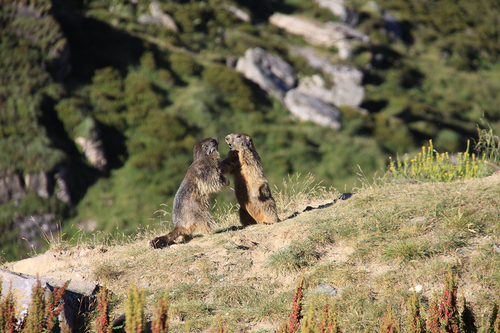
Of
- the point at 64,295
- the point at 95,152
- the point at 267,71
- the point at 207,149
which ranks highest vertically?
the point at 207,149

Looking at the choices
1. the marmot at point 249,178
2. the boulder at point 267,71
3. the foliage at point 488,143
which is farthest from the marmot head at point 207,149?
the boulder at point 267,71

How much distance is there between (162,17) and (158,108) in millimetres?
12463

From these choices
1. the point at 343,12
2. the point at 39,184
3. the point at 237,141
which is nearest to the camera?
the point at 237,141

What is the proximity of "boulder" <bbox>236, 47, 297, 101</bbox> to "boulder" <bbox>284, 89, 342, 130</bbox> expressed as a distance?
0.94 metres

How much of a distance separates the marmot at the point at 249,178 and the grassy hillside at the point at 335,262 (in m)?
0.31

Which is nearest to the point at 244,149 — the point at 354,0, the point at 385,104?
the point at 385,104

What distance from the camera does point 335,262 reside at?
5.79 m

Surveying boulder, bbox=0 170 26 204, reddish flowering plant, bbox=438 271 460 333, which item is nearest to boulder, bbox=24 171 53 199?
boulder, bbox=0 170 26 204

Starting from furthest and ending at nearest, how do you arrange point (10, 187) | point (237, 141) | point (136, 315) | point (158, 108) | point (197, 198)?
point (158, 108) → point (10, 187) → point (237, 141) → point (197, 198) → point (136, 315)

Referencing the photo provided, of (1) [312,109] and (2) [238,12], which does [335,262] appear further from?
(2) [238,12]

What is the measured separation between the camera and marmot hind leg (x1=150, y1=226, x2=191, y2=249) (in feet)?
22.3

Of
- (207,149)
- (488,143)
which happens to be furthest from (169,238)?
(488,143)

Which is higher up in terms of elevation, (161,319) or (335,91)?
(161,319)

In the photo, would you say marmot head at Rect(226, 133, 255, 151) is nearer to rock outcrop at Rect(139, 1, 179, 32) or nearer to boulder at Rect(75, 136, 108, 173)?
boulder at Rect(75, 136, 108, 173)
